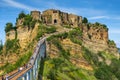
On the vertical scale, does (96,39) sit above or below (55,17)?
below

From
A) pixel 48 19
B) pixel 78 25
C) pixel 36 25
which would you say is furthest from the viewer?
pixel 78 25

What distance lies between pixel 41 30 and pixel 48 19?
8.99m

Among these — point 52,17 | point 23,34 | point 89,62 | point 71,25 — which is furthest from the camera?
point 71,25

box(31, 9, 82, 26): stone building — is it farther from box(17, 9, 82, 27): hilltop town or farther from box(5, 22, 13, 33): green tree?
box(5, 22, 13, 33): green tree

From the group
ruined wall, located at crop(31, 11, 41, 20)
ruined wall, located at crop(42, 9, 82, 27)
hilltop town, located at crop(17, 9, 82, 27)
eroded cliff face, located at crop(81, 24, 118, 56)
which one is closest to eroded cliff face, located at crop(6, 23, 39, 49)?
hilltop town, located at crop(17, 9, 82, 27)

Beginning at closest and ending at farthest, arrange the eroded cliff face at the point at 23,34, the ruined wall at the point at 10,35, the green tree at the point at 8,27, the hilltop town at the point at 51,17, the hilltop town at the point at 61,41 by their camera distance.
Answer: the hilltop town at the point at 61,41
the eroded cliff face at the point at 23,34
the hilltop town at the point at 51,17
the ruined wall at the point at 10,35
the green tree at the point at 8,27

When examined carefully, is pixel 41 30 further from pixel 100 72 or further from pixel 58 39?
pixel 100 72

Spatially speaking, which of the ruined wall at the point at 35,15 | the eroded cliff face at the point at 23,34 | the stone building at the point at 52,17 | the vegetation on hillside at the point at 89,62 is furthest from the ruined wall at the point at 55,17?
the eroded cliff face at the point at 23,34

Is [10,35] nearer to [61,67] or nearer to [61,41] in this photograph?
[61,41]

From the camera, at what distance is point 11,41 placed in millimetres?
89000

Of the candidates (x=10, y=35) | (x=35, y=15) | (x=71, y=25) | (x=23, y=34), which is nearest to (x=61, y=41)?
(x=35, y=15)

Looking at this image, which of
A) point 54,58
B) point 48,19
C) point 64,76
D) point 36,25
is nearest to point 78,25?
point 48,19

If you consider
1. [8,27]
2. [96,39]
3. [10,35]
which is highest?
[8,27]

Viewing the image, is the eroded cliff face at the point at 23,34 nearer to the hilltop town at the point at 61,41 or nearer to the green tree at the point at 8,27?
the hilltop town at the point at 61,41
